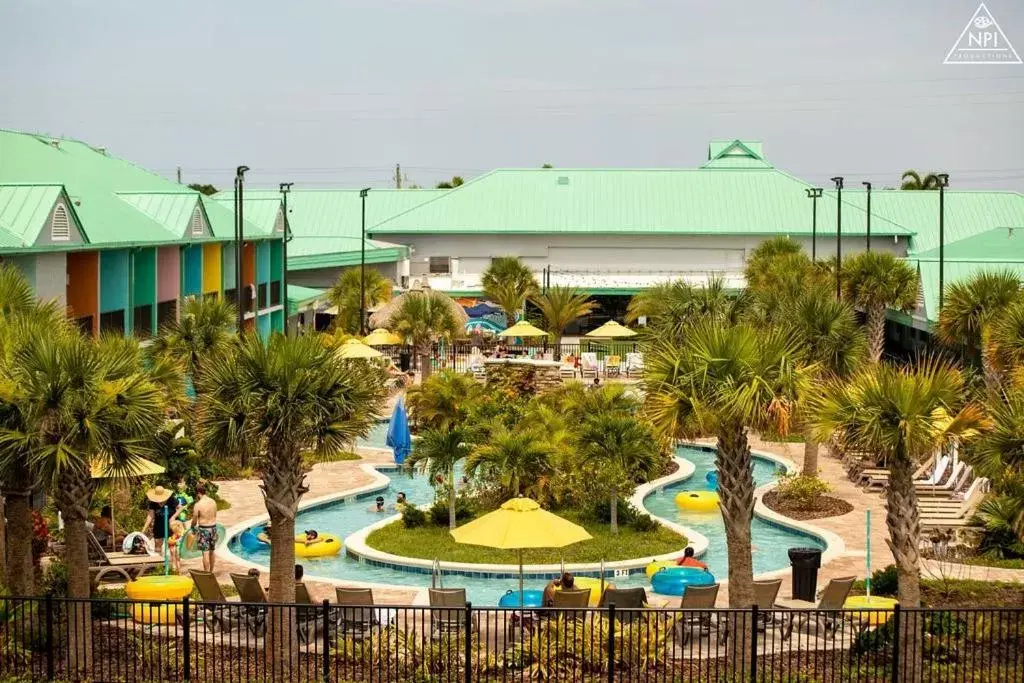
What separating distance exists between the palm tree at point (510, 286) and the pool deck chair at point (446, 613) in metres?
38.4

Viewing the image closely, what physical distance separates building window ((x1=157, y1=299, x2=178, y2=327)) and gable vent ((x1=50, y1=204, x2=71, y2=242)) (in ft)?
31.7

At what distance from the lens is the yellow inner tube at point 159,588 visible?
67.4ft

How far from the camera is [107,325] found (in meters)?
38.2

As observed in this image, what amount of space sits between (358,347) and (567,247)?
3148 centimetres

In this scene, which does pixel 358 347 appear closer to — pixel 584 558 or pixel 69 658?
pixel 584 558

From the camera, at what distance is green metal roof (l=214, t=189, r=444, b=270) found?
220ft

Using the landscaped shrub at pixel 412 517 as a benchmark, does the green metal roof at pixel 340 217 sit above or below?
above

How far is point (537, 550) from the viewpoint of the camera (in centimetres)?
2466

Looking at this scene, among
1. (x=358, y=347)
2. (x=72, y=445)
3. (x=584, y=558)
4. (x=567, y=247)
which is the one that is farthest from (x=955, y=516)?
(x=567, y=247)

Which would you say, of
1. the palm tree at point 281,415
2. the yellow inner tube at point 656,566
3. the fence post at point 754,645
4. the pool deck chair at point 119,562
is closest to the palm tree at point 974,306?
the yellow inner tube at point 656,566

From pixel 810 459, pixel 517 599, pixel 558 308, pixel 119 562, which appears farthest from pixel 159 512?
pixel 558 308

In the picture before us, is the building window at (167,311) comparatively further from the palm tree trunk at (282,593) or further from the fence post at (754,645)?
the fence post at (754,645)

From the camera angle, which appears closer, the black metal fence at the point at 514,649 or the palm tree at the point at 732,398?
the black metal fence at the point at 514,649

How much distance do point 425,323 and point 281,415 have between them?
30.6 m
